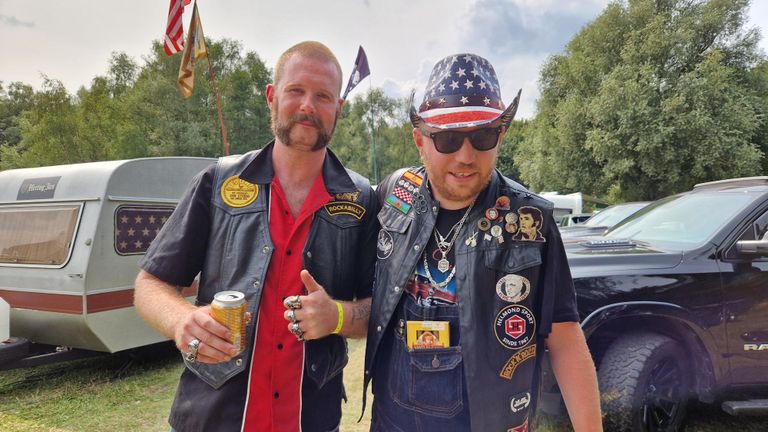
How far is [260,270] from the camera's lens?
5.49 feet

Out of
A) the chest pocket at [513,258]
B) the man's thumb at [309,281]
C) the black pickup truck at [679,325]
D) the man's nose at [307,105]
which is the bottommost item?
the black pickup truck at [679,325]

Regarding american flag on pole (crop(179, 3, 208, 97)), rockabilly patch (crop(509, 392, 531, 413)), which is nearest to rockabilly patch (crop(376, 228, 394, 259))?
rockabilly patch (crop(509, 392, 531, 413))

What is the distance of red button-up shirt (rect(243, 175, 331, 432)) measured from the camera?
5.41 feet

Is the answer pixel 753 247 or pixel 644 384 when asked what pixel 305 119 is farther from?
pixel 753 247

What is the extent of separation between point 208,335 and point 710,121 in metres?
23.0

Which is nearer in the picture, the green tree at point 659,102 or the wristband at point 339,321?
the wristband at point 339,321

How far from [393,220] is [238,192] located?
0.67m

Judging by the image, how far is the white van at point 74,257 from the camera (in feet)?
16.4

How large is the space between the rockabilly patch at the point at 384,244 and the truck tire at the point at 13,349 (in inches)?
210

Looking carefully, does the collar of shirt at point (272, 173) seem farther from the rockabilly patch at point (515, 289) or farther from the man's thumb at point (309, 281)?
the rockabilly patch at point (515, 289)

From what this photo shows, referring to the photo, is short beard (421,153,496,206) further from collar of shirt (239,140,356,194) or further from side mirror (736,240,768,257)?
side mirror (736,240,768,257)

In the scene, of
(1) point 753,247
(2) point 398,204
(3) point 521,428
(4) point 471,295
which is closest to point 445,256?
(4) point 471,295

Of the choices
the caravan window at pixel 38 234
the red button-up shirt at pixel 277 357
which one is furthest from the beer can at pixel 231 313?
the caravan window at pixel 38 234

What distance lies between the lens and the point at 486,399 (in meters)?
1.49
